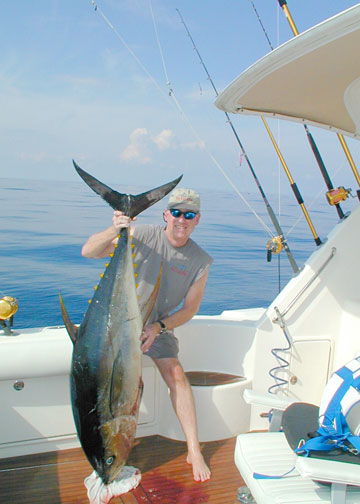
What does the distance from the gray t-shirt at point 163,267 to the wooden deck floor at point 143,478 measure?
683 mm

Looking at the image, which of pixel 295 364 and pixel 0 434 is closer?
pixel 0 434

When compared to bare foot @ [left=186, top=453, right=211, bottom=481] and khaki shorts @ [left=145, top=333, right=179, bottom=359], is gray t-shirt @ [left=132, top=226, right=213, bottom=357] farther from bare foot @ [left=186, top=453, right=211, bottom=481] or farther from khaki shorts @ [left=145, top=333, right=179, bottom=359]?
bare foot @ [left=186, top=453, right=211, bottom=481]

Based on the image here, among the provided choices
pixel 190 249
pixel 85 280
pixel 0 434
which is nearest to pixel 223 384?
pixel 190 249

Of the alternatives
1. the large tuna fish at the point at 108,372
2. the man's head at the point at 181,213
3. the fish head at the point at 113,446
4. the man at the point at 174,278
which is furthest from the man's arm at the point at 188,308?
the fish head at the point at 113,446

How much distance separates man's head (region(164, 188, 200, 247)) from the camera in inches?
95.2

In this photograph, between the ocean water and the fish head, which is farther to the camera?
the ocean water

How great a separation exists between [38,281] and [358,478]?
6489 mm

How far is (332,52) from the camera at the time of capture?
1555 millimetres

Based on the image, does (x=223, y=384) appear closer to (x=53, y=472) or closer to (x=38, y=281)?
(x=53, y=472)

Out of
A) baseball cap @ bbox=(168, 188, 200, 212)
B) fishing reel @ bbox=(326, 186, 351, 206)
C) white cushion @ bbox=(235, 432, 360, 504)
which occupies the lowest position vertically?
white cushion @ bbox=(235, 432, 360, 504)

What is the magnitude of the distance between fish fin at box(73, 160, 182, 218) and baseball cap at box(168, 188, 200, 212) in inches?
16.4

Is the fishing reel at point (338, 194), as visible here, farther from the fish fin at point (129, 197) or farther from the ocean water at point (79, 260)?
the fish fin at point (129, 197)

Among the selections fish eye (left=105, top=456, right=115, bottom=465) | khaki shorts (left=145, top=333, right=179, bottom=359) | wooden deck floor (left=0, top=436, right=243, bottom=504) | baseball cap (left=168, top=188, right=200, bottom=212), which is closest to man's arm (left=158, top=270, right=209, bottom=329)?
khaki shorts (left=145, top=333, right=179, bottom=359)

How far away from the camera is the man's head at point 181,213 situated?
95.2 inches
